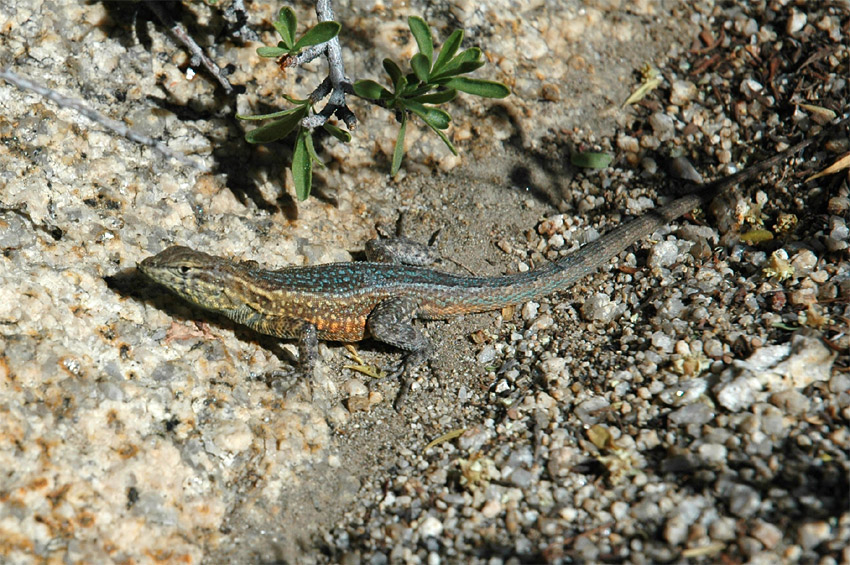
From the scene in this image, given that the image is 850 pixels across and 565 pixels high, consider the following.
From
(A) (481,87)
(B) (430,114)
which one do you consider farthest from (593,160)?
(B) (430,114)

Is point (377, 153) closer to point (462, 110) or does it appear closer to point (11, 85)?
point (462, 110)

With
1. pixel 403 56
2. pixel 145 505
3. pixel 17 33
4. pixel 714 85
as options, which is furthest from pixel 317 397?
pixel 714 85

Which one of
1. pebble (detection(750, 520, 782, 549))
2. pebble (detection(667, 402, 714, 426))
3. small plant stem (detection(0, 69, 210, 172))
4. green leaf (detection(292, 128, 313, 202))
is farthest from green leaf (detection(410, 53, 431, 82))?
pebble (detection(750, 520, 782, 549))

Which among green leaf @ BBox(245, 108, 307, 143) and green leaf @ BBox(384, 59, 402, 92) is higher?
green leaf @ BBox(384, 59, 402, 92)

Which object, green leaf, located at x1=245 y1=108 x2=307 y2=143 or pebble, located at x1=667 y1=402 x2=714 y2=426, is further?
green leaf, located at x1=245 y1=108 x2=307 y2=143

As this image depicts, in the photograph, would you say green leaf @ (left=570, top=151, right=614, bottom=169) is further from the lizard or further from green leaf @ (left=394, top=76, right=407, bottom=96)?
green leaf @ (left=394, top=76, right=407, bottom=96)

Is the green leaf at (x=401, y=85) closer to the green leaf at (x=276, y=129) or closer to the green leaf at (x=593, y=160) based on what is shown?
the green leaf at (x=276, y=129)
